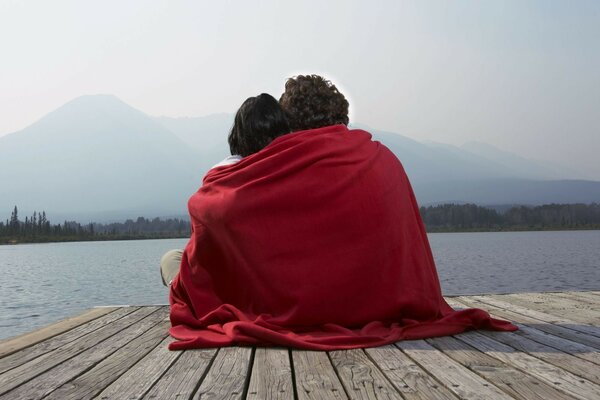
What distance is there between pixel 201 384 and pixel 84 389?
0.50 metres

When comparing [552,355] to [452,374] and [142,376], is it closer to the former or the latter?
[452,374]

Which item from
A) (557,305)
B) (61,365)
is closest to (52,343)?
(61,365)

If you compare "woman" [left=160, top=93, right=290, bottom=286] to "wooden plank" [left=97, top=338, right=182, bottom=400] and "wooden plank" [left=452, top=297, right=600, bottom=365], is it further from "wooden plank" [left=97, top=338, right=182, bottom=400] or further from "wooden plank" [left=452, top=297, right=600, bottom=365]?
"wooden plank" [left=452, top=297, right=600, bottom=365]

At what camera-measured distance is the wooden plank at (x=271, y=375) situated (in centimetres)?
249

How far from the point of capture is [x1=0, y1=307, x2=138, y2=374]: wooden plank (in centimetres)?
333

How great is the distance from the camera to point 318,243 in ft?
12.4

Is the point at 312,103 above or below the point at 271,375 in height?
above

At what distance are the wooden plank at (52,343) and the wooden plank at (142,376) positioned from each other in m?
0.69

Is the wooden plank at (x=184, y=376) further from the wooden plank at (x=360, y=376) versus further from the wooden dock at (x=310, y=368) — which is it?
the wooden plank at (x=360, y=376)

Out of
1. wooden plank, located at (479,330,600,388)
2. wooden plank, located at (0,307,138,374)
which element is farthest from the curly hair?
wooden plank, located at (0,307,138,374)

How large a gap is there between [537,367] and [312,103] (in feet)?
6.96

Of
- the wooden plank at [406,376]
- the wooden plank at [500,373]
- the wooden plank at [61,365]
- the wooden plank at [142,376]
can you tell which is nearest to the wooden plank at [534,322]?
the wooden plank at [500,373]

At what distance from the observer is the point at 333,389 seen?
2521mm

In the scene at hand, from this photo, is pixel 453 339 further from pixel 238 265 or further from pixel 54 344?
pixel 54 344
